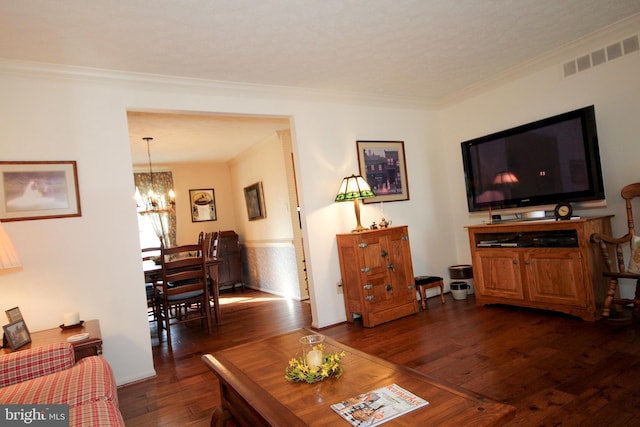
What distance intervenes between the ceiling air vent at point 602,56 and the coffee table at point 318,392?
3392mm

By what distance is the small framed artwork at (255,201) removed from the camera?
633 centimetres

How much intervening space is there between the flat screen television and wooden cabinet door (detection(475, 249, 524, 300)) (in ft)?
1.91

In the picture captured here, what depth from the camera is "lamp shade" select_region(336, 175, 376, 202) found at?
3.82 meters

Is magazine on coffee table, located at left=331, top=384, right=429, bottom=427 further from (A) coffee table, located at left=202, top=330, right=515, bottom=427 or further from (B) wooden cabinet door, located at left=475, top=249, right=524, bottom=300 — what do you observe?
(B) wooden cabinet door, located at left=475, top=249, right=524, bottom=300

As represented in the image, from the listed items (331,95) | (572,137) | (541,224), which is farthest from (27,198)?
(572,137)

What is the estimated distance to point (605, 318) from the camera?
10.1 feet

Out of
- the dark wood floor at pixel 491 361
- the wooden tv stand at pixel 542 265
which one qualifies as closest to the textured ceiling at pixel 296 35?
the wooden tv stand at pixel 542 265

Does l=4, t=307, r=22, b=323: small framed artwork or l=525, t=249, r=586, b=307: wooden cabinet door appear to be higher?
l=4, t=307, r=22, b=323: small framed artwork

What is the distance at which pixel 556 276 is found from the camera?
331cm

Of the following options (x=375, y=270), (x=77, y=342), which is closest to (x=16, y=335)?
(x=77, y=342)

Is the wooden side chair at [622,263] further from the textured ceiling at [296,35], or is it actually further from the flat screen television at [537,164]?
the textured ceiling at [296,35]

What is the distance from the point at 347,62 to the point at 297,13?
947 millimetres

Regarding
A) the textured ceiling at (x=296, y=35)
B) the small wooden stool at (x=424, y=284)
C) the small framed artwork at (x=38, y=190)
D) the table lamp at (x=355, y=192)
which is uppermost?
the textured ceiling at (x=296, y=35)

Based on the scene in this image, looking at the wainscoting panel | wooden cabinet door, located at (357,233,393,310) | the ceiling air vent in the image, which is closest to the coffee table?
wooden cabinet door, located at (357,233,393,310)
